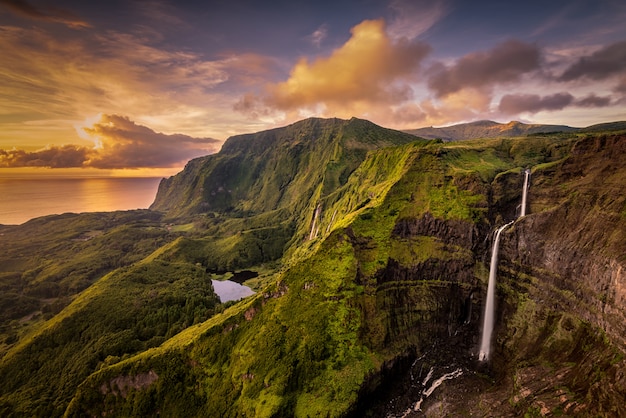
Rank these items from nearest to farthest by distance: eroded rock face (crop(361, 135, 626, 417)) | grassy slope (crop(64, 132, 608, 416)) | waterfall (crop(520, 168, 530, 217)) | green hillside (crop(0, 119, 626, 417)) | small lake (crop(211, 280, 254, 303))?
1. eroded rock face (crop(361, 135, 626, 417))
2. green hillside (crop(0, 119, 626, 417))
3. grassy slope (crop(64, 132, 608, 416))
4. waterfall (crop(520, 168, 530, 217))
5. small lake (crop(211, 280, 254, 303))

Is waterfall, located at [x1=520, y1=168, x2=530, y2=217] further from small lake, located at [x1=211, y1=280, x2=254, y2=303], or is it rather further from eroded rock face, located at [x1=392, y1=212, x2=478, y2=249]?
small lake, located at [x1=211, y1=280, x2=254, y2=303]

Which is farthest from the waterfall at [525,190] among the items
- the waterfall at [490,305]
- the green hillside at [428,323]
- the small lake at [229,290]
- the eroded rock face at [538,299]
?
the small lake at [229,290]

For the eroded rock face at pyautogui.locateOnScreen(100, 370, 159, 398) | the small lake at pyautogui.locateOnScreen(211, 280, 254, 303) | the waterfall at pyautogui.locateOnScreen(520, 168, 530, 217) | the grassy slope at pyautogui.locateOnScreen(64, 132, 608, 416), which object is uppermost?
the waterfall at pyautogui.locateOnScreen(520, 168, 530, 217)

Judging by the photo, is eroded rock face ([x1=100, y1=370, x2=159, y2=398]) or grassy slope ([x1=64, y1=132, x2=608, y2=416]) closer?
grassy slope ([x1=64, y1=132, x2=608, y2=416])

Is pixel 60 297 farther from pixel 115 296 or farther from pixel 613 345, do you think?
pixel 613 345

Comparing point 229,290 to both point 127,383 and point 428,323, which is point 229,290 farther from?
point 428,323

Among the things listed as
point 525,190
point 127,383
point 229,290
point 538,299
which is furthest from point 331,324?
point 229,290

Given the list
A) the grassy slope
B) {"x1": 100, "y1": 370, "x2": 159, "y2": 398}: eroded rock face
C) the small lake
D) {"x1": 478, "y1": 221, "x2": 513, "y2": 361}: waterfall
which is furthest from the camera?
the small lake

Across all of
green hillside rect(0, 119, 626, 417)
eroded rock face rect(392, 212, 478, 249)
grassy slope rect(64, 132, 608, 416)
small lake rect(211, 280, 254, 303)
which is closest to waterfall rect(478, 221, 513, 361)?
green hillside rect(0, 119, 626, 417)
